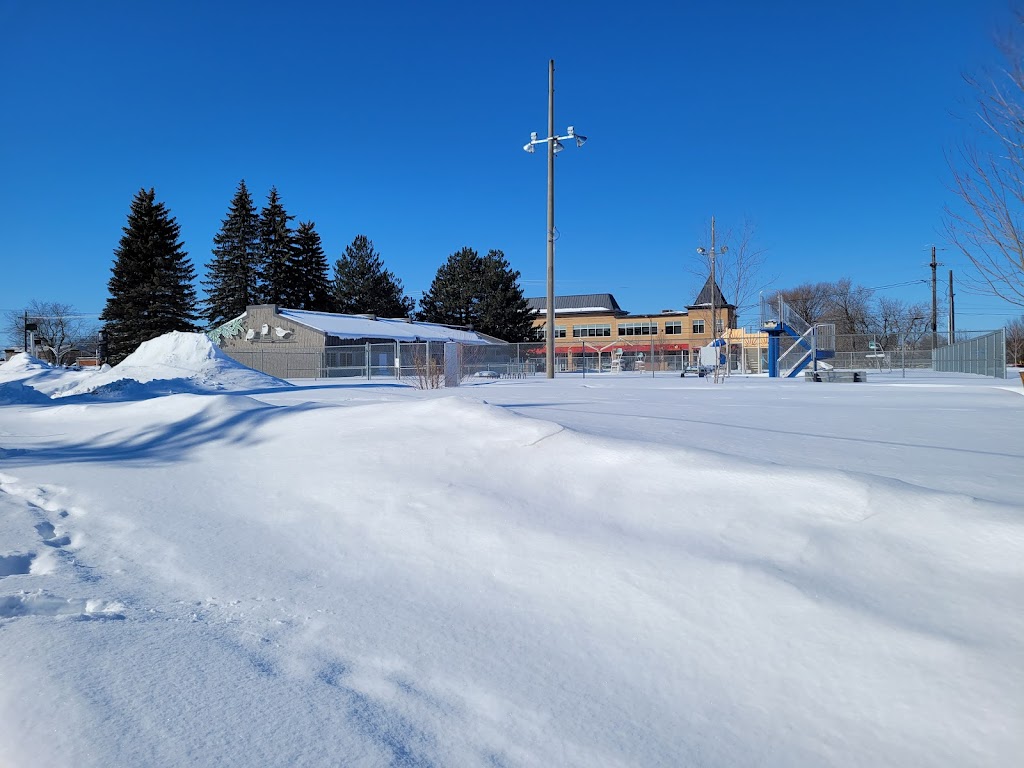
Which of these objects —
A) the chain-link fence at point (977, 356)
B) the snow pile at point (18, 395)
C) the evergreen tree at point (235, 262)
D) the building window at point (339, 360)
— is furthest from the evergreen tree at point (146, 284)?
the chain-link fence at point (977, 356)

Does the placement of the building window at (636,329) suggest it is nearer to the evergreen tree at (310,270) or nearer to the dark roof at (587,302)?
the dark roof at (587,302)

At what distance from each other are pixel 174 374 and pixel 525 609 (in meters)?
14.8

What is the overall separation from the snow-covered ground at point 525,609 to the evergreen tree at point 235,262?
5332 cm

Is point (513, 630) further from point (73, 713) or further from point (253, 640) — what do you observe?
point (73, 713)

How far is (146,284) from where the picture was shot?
47.3 metres

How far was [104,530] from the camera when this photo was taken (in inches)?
138

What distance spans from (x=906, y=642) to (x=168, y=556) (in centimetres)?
302

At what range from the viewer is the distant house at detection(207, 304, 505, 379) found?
34844mm

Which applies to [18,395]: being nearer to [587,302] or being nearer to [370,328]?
[370,328]

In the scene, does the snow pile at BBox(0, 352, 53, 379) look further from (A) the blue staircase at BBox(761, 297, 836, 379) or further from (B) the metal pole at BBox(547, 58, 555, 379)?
(A) the blue staircase at BBox(761, 297, 836, 379)

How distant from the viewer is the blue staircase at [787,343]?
2400 centimetres

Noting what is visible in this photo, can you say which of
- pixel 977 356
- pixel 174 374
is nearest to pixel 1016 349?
pixel 977 356

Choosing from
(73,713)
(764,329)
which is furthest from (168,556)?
(764,329)

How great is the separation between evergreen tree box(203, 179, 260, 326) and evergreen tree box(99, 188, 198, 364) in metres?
4.21
